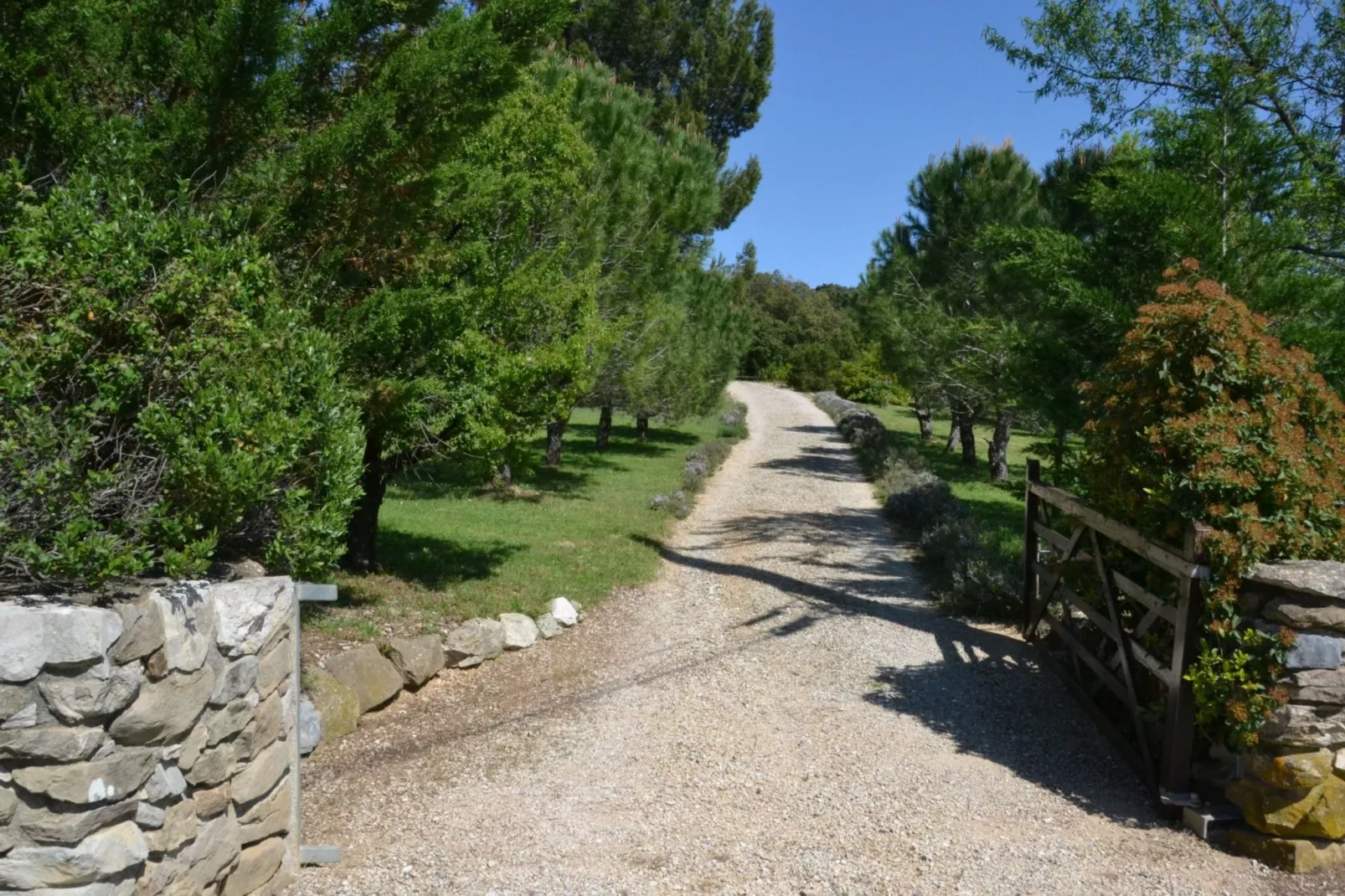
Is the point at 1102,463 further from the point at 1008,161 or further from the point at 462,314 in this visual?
the point at 1008,161

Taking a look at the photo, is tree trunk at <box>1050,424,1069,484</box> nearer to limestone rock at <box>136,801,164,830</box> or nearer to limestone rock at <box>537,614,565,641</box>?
limestone rock at <box>537,614,565,641</box>

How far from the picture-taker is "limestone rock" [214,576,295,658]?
3412 mm

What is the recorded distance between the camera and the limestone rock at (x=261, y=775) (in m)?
3.58

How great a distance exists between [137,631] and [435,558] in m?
6.17

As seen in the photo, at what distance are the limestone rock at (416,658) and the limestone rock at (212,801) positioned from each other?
2.59 metres

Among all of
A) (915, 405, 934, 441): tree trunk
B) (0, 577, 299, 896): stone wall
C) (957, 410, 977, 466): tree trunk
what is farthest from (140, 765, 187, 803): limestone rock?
(915, 405, 934, 441): tree trunk

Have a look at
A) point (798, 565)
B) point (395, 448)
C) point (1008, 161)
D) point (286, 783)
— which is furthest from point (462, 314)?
point (1008, 161)

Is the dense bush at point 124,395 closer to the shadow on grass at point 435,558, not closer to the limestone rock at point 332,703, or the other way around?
the limestone rock at point 332,703

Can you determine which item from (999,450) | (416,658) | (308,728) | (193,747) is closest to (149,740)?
(193,747)

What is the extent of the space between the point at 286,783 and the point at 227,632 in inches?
34.7

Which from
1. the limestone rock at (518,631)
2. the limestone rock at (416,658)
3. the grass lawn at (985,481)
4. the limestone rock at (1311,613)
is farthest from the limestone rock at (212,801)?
the grass lawn at (985,481)

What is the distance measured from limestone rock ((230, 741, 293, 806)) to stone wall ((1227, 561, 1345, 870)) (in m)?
4.18

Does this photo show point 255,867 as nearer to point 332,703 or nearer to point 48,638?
point 48,638

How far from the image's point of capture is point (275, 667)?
375 centimetres
